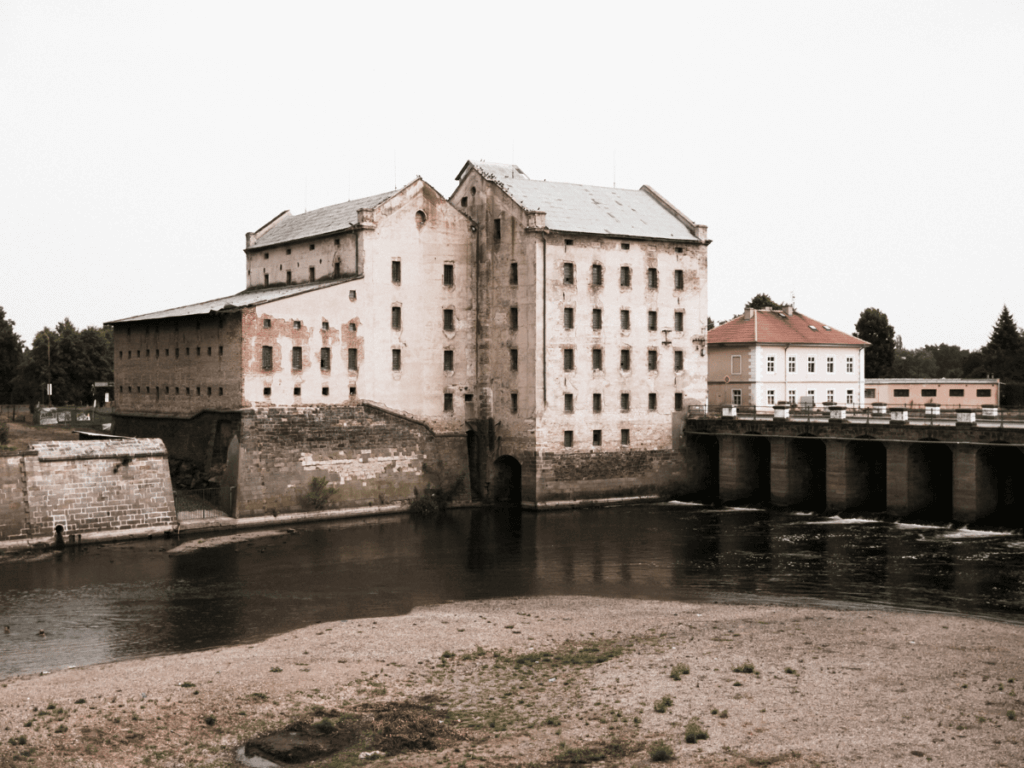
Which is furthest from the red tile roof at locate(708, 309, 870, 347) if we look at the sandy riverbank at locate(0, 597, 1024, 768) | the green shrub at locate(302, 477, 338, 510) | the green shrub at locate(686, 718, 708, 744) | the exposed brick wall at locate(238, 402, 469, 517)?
the green shrub at locate(686, 718, 708, 744)

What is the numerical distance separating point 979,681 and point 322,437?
3988 cm

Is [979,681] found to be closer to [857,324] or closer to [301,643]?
[301,643]

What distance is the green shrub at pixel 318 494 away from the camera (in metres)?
58.1

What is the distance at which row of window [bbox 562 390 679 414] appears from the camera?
64375 mm

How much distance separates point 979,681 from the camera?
25812 mm

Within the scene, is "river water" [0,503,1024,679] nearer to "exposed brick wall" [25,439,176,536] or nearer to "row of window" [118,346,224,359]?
"exposed brick wall" [25,439,176,536]

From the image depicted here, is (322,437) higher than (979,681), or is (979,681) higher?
(322,437)

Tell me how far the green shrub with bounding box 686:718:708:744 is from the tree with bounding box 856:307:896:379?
10568 centimetres

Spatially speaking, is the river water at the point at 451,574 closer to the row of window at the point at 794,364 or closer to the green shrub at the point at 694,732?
the green shrub at the point at 694,732

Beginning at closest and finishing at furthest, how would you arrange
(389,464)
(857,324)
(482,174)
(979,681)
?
(979,681) → (389,464) → (482,174) → (857,324)

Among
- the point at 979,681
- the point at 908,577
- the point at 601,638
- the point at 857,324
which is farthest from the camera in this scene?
the point at 857,324

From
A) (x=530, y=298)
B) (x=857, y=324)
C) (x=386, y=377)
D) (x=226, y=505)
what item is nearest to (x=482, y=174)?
(x=530, y=298)

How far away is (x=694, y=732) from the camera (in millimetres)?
22047

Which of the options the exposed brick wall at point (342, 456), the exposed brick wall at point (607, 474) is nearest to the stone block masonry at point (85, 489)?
the exposed brick wall at point (342, 456)
